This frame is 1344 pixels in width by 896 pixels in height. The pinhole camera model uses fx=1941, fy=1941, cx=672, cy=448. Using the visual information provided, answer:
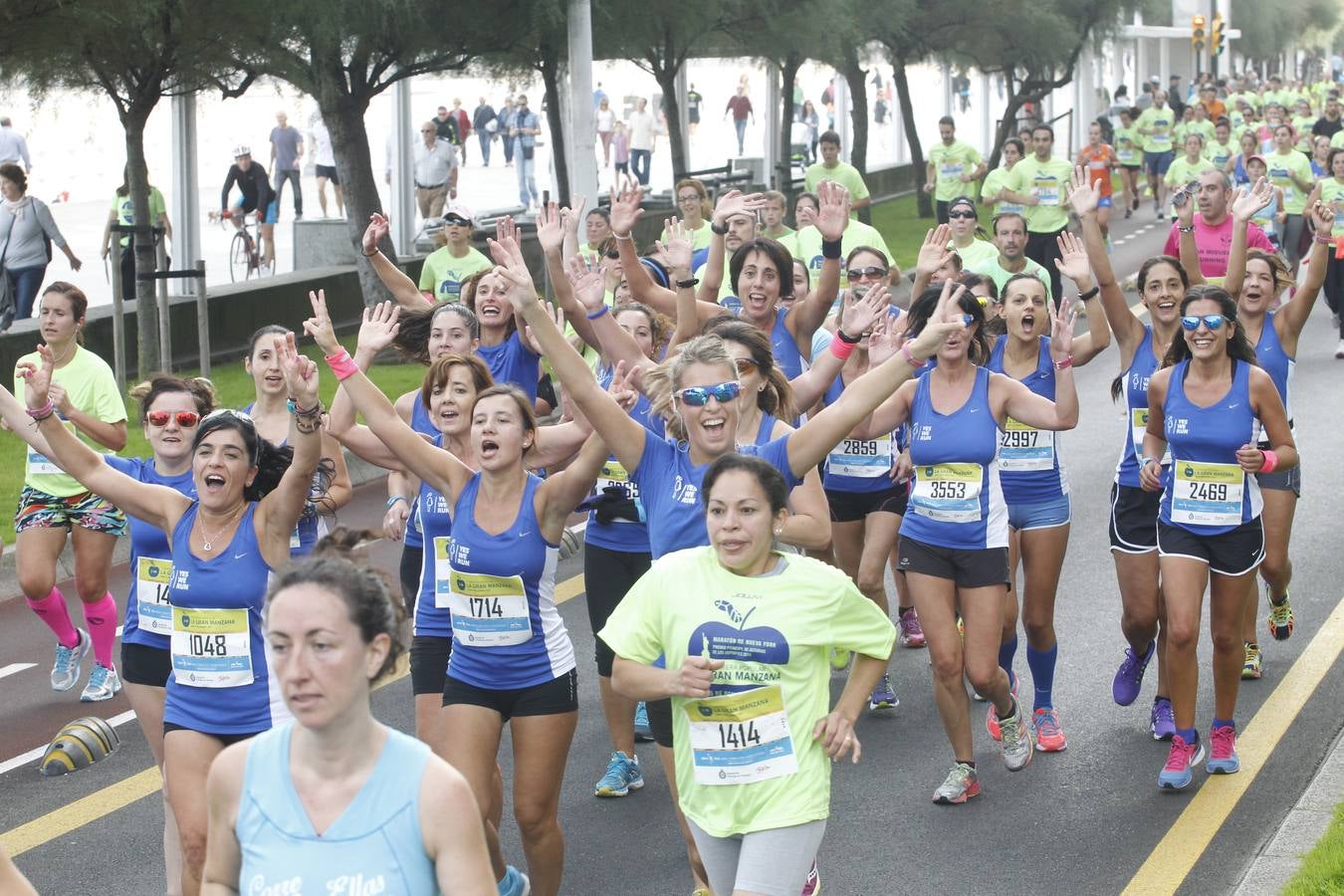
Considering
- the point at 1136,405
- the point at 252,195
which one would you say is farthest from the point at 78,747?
the point at 252,195

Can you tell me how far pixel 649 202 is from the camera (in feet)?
99.8

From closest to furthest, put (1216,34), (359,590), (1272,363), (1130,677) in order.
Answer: (359,590) < (1130,677) < (1272,363) < (1216,34)

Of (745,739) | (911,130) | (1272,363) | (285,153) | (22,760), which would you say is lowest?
(22,760)

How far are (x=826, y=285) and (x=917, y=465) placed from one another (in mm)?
1619

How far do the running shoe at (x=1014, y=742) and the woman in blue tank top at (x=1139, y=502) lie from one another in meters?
0.74

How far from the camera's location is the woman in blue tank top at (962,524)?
23.7 ft

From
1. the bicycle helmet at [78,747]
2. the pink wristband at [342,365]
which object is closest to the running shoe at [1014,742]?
the pink wristband at [342,365]

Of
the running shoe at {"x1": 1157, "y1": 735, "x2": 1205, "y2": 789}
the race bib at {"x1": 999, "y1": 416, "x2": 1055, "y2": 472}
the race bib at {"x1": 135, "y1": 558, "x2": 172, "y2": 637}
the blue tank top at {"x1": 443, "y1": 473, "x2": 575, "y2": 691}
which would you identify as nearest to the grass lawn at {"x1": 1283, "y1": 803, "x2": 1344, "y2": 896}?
the running shoe at {"x1": 1157, "y1": 735, "x2": 1205, "y2": 789}

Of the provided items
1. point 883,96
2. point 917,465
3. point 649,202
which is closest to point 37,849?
point 917,465

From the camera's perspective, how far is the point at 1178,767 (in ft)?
24.1

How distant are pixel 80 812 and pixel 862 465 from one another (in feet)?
12.0

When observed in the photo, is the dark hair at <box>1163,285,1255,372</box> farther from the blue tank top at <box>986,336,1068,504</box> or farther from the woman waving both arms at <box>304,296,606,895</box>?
the woman waving both arms at <box>304,296,606,895</box>

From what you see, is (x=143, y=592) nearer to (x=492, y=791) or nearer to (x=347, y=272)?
(x=492, y=791)

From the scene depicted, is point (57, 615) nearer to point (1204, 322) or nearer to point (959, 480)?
point (959, 480)
